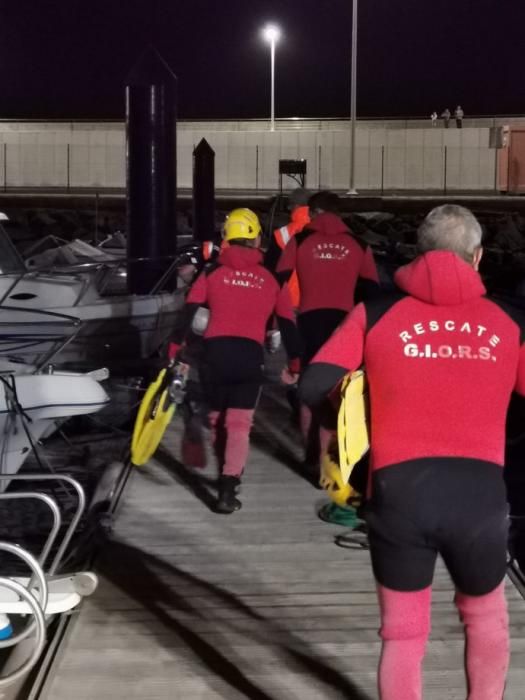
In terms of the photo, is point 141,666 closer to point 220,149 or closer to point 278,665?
point 278,665

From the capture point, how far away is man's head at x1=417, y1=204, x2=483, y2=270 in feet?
12.0

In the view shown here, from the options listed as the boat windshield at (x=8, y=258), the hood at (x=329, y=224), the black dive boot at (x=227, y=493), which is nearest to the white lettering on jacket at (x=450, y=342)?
the black dive boot at (x=227, y=493)

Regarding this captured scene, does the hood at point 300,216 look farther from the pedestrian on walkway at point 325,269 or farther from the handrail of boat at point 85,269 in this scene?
the handrail of boat at point 85,269

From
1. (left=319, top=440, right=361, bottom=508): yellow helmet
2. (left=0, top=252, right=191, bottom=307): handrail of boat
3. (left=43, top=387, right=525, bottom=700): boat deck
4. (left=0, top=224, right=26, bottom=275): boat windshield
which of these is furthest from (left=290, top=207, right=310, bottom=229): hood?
(left=319, top=440, right=361, bottom=508): yellow helmet

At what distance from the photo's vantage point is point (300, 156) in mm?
46906

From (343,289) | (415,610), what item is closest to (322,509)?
(343,289)

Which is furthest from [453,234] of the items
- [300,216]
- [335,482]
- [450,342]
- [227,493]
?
[300,216]

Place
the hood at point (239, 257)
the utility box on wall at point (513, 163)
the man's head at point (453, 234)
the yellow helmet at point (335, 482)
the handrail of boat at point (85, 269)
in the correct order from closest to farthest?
1. the man's head at point (453, 234)
2. the yellow helmet at point (335, 482)
3. the hood at point (239, 257)
4. the handrail of boat at point (85, 269)
5. the utility box on wall at point (513, 163)

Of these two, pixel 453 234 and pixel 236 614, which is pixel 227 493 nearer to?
pixel 236 614

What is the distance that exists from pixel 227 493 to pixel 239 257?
142 cm

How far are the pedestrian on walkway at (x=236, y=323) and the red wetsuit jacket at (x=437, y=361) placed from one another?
3.03 m

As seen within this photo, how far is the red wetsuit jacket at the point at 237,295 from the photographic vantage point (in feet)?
21.8

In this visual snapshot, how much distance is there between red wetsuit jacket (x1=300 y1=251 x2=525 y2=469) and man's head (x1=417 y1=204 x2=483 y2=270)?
0.21ft

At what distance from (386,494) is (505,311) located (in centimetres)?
69
